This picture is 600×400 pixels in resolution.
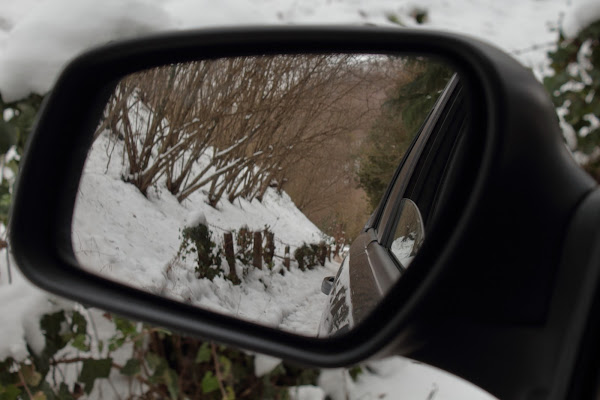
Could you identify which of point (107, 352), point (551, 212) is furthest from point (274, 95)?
point (107, 352)

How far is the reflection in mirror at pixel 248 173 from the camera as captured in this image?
3.16ft

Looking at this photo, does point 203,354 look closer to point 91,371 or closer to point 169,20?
point 91,371

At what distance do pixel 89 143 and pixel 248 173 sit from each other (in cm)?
48

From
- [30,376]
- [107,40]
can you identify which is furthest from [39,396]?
[107,40]

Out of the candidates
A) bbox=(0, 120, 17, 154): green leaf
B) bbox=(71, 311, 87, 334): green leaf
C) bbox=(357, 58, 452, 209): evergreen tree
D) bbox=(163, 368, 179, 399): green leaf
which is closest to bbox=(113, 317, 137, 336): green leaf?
bbox=(71, 311, 87, 334): green leaf

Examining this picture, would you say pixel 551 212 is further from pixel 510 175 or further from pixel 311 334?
pixel 311 334

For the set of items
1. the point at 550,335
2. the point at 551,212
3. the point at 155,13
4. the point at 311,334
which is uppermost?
the point at 155,13

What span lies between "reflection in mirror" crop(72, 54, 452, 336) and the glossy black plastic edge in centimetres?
3

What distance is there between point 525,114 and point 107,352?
216 cm

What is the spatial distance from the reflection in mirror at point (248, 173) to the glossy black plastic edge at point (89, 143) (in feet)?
0.11

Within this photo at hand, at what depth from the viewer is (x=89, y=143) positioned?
4.10ft

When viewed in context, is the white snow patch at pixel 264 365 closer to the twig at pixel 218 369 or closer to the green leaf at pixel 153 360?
the twig at pixel 218 369

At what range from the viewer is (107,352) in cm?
224

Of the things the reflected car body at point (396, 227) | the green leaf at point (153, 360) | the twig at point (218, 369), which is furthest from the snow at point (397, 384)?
the reflected car body at point (396, 227)
